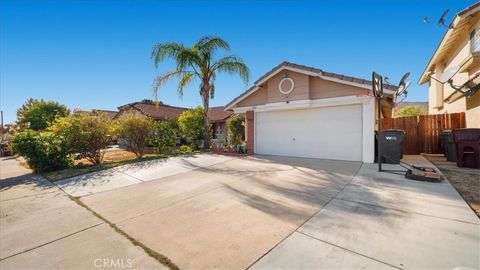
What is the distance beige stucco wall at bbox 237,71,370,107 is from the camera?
860cm

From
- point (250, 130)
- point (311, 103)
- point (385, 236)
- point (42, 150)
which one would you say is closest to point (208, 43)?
point (250, 130)

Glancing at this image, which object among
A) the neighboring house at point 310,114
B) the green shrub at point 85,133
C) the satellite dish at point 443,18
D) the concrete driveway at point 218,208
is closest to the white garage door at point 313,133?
the neighboring house at point 310,114

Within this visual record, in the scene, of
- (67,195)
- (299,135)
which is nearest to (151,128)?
(67,195)

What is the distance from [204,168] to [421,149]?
11089 millimetres

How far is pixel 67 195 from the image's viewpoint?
5004mm

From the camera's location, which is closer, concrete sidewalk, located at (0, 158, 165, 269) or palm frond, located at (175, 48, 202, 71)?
concrete sidewalk, located at (0, 158, 165, 269)

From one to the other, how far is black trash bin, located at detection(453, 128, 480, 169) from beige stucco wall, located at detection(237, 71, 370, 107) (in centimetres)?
326

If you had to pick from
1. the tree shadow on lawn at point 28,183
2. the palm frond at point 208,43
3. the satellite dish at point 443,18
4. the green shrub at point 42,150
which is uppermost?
the satellite dish at point 443,18

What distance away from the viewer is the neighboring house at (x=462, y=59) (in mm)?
7988

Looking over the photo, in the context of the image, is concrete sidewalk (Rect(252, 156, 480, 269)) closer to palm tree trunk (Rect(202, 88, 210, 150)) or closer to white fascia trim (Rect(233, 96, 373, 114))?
white fascia trim (Rect(233, 96, 373, 114))

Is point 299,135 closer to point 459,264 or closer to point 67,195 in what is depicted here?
point 459,264

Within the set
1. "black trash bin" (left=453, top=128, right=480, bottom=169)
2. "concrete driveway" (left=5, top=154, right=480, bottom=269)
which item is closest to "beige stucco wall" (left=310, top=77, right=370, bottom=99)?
"black trash bin" (left=453, top=128, right=480, bottom=169)

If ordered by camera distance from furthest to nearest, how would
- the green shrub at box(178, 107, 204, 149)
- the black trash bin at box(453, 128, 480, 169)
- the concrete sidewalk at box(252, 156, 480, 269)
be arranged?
the green shrub at box(178, 107, 204, 149) → the black trash bin at box(453, 128, 480, 169) → the concrete sidewalk at box(252, 156, 480, 269)

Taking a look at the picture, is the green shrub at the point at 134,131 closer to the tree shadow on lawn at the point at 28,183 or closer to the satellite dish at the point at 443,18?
the tree shadow on lawn at the point at 28,183
